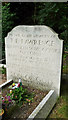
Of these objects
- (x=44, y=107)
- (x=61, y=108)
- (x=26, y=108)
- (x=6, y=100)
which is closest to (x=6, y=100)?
(x=6, y=100)

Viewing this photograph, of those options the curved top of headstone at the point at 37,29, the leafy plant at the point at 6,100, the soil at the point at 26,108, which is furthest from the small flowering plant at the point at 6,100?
the curved top of headstone at the point at 37,29

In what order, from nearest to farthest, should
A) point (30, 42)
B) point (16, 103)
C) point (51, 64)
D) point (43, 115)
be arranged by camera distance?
point (43, 115)
point (16, 103)
point (51, 64)
point (30, 42)

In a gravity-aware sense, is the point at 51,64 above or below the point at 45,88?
above

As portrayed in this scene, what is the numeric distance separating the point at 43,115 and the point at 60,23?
8538mm

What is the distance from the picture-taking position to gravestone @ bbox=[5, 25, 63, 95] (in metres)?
4.01

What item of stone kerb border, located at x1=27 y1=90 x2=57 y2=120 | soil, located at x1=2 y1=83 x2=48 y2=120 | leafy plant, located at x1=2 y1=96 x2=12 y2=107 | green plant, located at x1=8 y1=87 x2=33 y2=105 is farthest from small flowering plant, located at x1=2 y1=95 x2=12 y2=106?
stone kerb border, located at x1=27 y1=90 x2=57 y2=120

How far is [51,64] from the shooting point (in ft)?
13.5

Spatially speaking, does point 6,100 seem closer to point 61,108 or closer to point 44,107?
point 44,107

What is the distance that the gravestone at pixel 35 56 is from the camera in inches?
158

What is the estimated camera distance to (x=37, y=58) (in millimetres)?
4391

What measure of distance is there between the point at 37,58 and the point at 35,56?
0.10 meters

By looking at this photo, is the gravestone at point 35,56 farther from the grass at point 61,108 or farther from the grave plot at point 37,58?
the grass at point 61,108

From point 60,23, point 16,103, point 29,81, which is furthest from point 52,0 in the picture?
point 16,103

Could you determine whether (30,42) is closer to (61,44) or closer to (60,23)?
(61,44)
